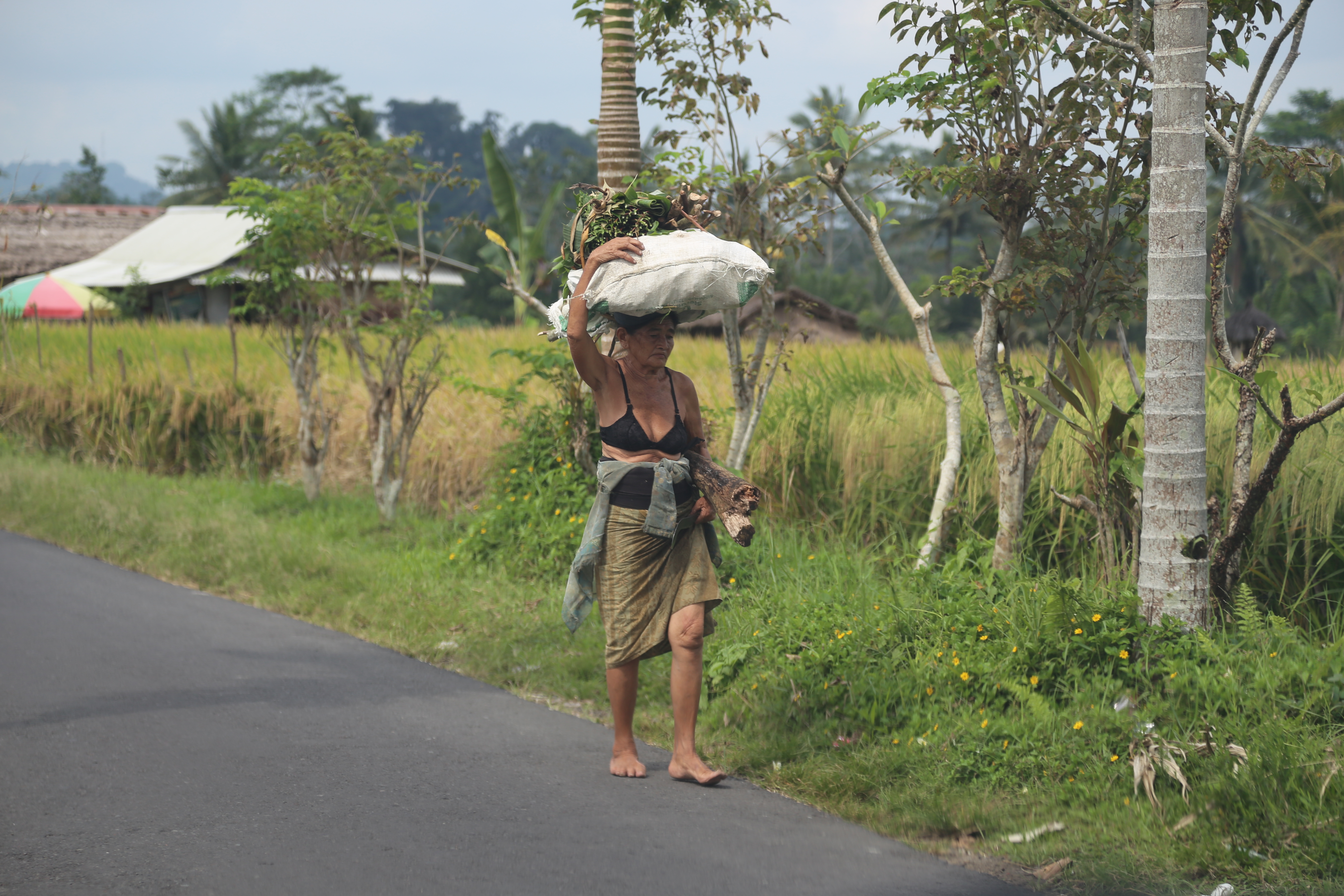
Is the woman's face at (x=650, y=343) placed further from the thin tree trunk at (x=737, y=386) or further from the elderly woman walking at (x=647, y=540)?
the thin tree trunk at (x=737, y=386)

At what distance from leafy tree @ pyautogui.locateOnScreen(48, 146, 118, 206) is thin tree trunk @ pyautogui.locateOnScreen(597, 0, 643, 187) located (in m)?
49.9

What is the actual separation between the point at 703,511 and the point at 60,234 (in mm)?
35943

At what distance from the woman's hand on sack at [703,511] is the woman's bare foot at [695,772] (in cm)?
91

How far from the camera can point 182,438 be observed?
12.7 metres

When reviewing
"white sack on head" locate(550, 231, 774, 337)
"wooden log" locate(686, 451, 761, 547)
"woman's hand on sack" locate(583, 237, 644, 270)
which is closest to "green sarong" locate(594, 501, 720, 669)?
"wooden log" locate(686, 451, 761, 547)

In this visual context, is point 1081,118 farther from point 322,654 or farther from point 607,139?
point 322,654

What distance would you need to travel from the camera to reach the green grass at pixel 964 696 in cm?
352

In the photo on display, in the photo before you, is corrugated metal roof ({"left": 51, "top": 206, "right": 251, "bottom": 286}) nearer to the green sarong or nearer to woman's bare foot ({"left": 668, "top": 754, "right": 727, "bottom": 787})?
the green sarong

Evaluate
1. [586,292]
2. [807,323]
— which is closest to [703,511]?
[586,292]

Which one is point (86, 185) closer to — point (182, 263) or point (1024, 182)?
point (182, 263)

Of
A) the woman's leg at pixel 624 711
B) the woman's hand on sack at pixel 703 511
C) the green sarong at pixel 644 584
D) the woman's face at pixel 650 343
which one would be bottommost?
the woman's leg at pixel 624 711

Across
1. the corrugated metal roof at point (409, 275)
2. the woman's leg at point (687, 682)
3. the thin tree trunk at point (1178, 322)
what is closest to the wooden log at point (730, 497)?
the woman's leg at point (687, 682)

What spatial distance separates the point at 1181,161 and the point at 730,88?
3.38 m

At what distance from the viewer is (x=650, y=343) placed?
444 centimetres
